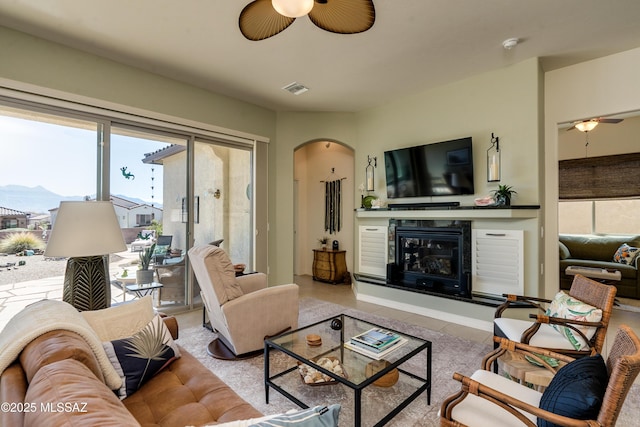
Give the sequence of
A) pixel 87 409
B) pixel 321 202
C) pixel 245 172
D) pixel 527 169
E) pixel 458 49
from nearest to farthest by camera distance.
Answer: pixel 87 409 < pixel 458 49 < pixel 527 169 < pixel 245 172 < pixel 321 202

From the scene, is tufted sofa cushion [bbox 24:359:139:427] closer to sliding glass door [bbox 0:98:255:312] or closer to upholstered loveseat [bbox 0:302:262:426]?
upholstered loveseat [bbox 0:302:262:426]

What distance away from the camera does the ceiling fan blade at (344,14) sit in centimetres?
185

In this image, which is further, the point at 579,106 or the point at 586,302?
the point at 579,106

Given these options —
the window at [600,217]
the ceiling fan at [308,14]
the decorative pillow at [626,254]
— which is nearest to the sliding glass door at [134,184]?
the ceiling fan at [308,14]

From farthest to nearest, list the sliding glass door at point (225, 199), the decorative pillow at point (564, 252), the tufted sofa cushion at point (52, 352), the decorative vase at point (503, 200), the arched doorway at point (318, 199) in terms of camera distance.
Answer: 1. the arched doorway at point (318, 199)
2. the decorative pillow at point (564, 252)
3. the sliding glass door at point (225, 199)
4. the decorative vase at point (503, 200)
5. the tufted sofa cushion at point (52, 352)

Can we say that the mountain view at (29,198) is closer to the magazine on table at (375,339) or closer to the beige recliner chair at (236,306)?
the beige recliner chair at (236,306)

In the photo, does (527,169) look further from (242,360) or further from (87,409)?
(87,409)

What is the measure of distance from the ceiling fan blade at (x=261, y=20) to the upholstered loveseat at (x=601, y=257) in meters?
5.59

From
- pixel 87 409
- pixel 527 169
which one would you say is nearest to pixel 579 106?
Result: pixel 527 169

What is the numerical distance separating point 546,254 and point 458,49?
252 centimetres

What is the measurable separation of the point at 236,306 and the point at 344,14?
2.29 m

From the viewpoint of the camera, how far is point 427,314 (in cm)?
397

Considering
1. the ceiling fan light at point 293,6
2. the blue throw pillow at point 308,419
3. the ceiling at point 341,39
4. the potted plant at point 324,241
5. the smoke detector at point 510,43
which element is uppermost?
the ceiling at point 341,39

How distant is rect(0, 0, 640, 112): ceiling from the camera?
2.52 meters
